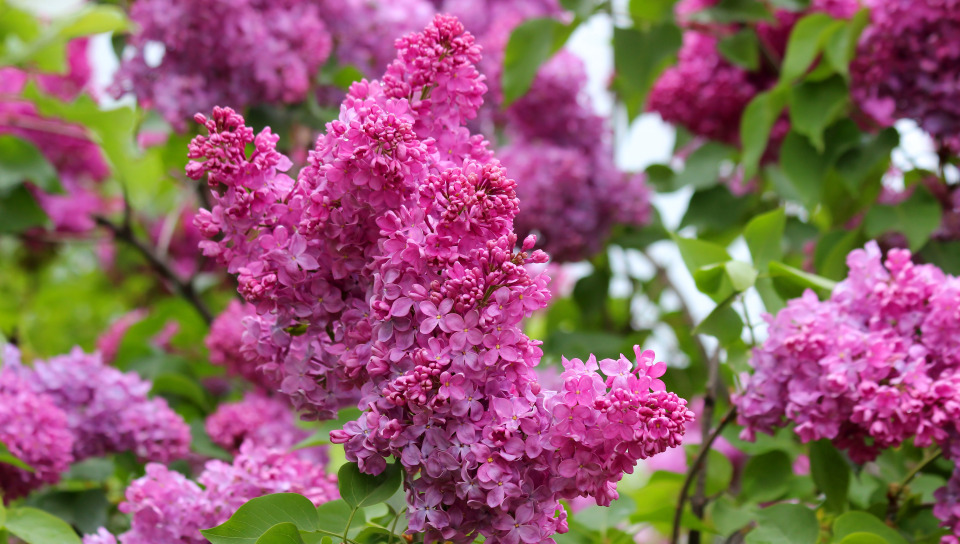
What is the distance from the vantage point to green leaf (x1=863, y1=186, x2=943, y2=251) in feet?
3.97

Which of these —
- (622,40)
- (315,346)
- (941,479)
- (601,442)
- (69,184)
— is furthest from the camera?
(69,184)

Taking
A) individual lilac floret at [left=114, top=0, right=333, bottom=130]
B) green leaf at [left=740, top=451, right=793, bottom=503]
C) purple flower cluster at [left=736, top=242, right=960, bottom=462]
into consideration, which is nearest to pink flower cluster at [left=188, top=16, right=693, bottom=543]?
purple flower cluster at [left=736, top=242, right=960, bottom=462]

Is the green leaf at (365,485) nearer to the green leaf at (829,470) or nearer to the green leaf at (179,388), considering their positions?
the green leaf at (829,470)

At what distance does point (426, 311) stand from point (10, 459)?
0.57m

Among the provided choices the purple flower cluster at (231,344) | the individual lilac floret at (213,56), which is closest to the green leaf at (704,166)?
the individual lilac floret at (213,56)

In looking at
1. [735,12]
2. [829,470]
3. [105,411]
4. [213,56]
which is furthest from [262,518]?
[735,12]

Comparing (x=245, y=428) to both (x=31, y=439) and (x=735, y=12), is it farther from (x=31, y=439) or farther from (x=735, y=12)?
(x=735, y=12)

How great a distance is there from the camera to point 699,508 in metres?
1.09

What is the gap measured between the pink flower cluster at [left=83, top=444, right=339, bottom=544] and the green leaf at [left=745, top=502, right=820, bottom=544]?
45 centimetres

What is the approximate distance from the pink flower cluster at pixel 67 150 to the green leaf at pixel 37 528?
1113 mm

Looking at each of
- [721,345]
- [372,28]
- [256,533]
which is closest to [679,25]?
[372,28]

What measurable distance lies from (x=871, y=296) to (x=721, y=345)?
16 cm

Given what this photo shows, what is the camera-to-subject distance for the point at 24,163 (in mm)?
1525

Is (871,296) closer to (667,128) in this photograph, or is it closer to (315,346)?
(315,346)
